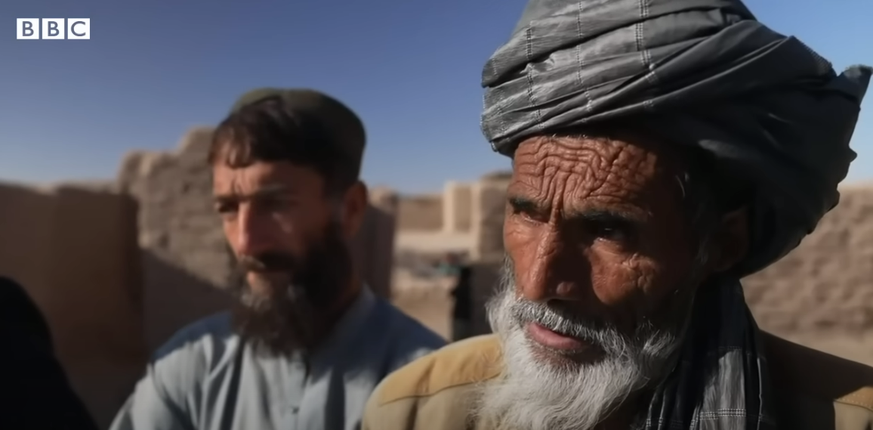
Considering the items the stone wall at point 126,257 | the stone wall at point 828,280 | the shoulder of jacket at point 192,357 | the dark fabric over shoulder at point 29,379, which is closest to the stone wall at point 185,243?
the stone wall at point 126,257

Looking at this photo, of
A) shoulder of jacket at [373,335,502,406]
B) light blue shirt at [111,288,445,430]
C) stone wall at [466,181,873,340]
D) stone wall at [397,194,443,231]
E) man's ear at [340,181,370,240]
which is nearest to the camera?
shoulder of jacket at [373,335,502,406]

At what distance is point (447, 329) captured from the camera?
9.48 m

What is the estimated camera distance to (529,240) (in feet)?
3.93

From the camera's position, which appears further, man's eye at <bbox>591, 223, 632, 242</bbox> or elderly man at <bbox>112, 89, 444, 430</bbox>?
elderly man at <bbox>112, 89, 444, 430</bbox>

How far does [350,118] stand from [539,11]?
36.6 inches

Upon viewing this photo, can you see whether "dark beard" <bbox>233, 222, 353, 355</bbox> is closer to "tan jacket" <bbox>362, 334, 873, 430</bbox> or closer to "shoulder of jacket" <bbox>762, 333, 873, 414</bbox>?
"tan jacket" <bbox>362, 334, 873, 430</bbox>

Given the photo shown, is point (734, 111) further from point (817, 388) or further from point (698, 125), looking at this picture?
point (817, 388)

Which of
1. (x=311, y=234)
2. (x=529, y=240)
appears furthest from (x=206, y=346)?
(x=529, y=240)

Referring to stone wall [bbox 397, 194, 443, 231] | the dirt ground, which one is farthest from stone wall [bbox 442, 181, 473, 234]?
the dirt ground

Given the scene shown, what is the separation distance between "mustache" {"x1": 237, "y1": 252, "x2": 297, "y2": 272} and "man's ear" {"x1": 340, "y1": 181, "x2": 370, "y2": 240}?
0.20 m

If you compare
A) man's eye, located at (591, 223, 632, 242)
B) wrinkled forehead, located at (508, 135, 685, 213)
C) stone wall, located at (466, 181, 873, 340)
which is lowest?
stone wall, located at (466, 181, 873, 340)

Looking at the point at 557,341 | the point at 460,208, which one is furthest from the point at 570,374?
the point at 460,208

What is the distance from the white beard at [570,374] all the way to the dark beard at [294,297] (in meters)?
0.88

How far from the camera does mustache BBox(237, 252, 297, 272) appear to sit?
198 centimetres
